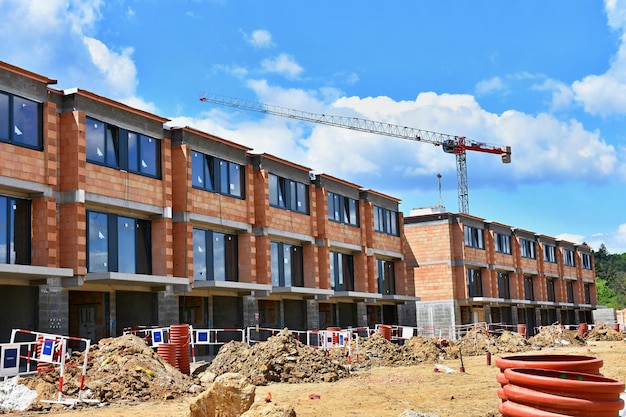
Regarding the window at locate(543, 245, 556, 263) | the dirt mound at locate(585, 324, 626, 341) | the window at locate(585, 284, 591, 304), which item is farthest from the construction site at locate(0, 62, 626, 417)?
the window at locate(585, 284, 591, 304)

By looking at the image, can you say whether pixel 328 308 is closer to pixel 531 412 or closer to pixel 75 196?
pixel 75 196

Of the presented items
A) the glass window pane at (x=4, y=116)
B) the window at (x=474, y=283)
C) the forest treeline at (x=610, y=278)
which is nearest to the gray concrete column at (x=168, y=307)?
the glass window pane at (x=4, y=116)

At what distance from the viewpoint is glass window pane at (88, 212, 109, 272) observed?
2726 cm

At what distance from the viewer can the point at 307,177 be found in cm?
4162

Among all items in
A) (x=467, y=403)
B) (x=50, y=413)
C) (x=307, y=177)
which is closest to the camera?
(x=50, y=413)

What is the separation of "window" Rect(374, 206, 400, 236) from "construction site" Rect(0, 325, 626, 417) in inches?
786

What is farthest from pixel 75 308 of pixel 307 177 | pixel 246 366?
pixel 307 177

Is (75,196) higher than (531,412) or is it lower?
higher

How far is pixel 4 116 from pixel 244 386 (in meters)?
15.9

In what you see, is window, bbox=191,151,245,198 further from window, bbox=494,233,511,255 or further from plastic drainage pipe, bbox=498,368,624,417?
window, bbox=494,233,511,255

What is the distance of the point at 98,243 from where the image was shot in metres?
27.7

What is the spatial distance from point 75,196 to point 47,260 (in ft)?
8.21

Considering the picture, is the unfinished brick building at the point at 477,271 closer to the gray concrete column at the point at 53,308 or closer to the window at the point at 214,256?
the window at the point at 214,256

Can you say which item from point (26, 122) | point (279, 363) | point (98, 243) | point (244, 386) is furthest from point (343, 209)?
point (244, 386)
